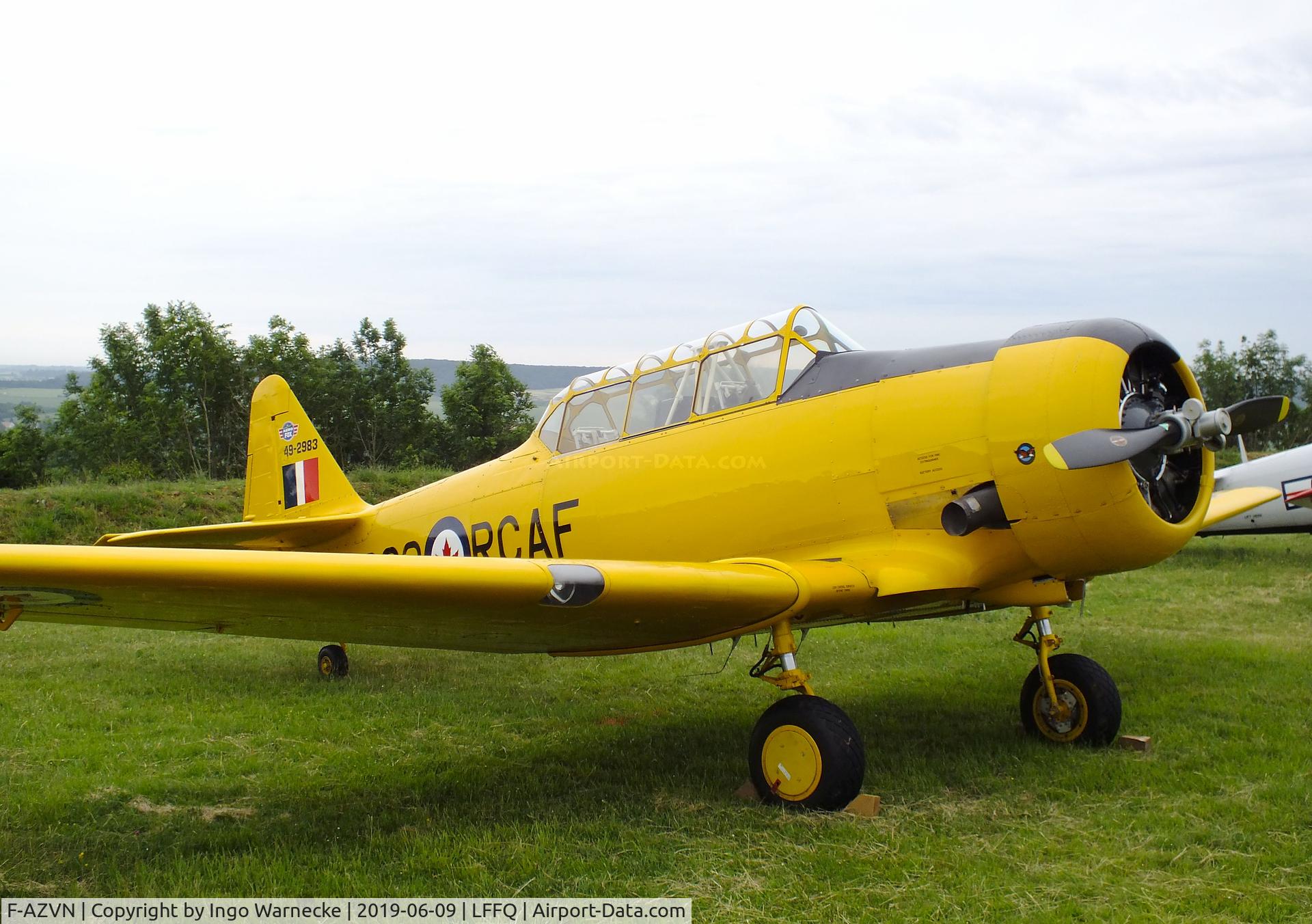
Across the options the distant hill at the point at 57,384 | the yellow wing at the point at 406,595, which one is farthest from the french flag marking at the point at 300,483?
the distant hill at the point at 57,384

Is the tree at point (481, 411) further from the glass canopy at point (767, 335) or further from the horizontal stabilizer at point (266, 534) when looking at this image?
the glass canopy at point (767, 335)

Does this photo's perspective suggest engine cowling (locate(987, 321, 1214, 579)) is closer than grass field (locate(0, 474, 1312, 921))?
No

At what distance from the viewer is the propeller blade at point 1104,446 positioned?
4.43 metres

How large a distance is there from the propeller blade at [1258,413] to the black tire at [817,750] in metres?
2.62

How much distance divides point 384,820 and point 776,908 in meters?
2.07

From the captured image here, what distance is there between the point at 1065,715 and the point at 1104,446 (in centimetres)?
204

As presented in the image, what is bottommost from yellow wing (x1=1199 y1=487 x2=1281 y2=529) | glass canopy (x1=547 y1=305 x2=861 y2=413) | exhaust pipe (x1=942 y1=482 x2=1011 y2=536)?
yellow wing (x1=1199 y1=487 x2=1281 y2=529)

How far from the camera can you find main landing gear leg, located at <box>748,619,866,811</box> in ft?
14.8

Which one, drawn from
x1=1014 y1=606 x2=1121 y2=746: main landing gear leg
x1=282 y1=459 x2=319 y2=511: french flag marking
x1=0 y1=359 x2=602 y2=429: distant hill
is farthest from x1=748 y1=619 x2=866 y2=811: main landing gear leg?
x1=0 y1=359 x2=602 y2=429: distant hill

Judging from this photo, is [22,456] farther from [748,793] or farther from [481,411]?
[748,793]

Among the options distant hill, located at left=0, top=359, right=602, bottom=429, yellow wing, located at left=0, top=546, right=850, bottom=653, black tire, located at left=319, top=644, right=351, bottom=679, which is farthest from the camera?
distant hill, located at left=0, top=359, right=602, bottom=429

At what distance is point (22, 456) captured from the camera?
2841 cm

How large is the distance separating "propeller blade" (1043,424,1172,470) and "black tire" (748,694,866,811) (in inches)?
62.1

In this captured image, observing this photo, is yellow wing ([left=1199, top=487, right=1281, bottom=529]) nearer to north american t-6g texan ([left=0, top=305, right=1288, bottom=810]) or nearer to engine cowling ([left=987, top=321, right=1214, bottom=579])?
north american t-6g texan ([left=0, top=305, right=1288, bottom=810])
